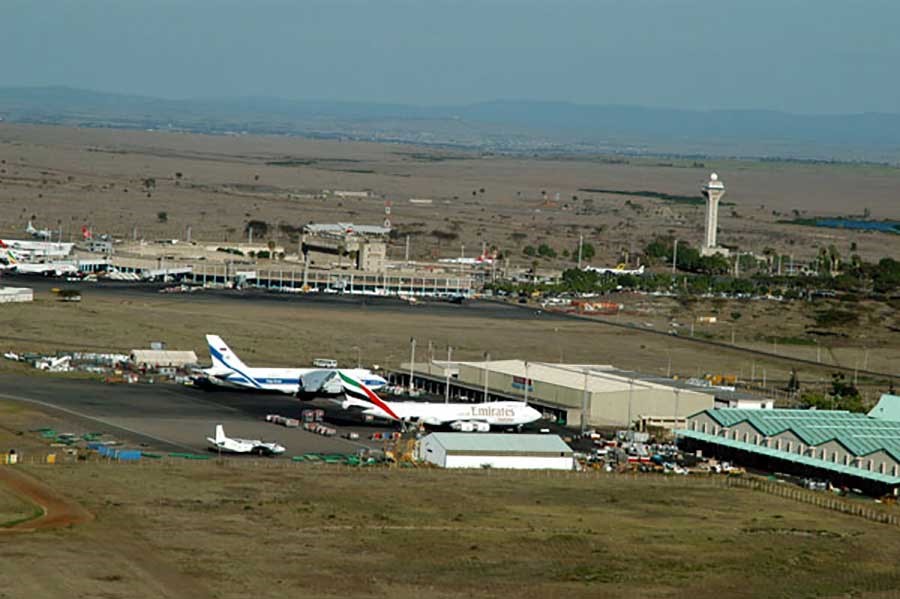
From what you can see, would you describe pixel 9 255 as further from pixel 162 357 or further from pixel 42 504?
pixel 42 504

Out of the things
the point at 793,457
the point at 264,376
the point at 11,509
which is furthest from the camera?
the point at 264,376

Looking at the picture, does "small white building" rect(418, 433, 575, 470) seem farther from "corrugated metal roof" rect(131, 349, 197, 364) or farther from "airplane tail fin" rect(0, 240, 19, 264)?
"airplane tail fin" rect(0, 240, 19, 264)

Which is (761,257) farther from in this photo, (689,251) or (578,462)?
(578,462)

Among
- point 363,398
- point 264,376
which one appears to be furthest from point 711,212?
point 363,398

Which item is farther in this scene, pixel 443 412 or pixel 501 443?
pixel 443 412

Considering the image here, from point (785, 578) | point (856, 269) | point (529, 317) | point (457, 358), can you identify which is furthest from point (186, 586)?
point (856, 269)
